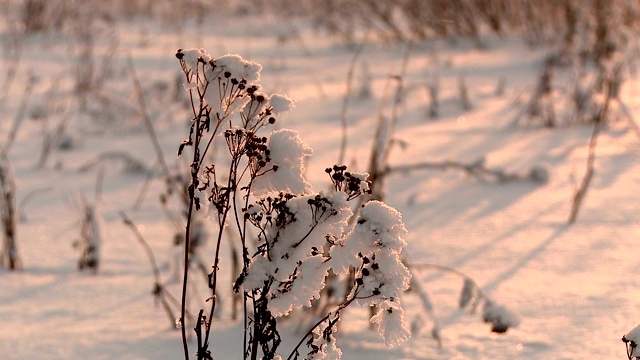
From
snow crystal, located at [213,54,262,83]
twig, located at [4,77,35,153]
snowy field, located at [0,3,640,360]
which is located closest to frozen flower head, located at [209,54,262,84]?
snow crystal, located at [213,54,262,83]

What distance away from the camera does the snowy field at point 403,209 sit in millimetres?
1845

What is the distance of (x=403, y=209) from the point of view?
9.55 feet

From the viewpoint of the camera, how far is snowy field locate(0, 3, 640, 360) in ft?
6.05

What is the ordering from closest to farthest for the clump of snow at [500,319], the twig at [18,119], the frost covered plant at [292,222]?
the frost covered plant at [292,222] < the clump of snow at [500,319] < the twig at [18,119]

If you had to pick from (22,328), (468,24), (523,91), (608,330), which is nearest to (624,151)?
(523,91)

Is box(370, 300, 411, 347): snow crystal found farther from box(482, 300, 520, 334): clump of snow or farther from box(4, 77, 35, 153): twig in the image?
box(4, 77, 35, 153): twig

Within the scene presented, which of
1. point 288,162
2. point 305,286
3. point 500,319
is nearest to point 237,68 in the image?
point 288,162

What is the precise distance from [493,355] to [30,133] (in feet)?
9.71

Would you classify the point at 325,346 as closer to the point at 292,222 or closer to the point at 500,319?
the point at 292,222

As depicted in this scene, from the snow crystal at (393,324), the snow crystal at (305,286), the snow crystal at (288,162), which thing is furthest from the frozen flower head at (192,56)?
the snow crystal at (393,324)

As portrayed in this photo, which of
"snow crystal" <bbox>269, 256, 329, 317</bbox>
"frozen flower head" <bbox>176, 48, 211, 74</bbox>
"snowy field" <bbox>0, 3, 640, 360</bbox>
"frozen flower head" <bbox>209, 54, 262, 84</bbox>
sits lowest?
"snow crystal" <bbox>269, 256, 329, 317</bbox>

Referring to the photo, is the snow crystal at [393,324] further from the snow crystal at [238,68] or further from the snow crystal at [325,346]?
the snow crystal at [238,68]

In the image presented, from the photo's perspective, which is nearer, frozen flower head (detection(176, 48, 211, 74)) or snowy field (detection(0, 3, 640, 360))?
frozen flower head (detection(176, 48, 211, 74))

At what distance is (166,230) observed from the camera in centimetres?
273
